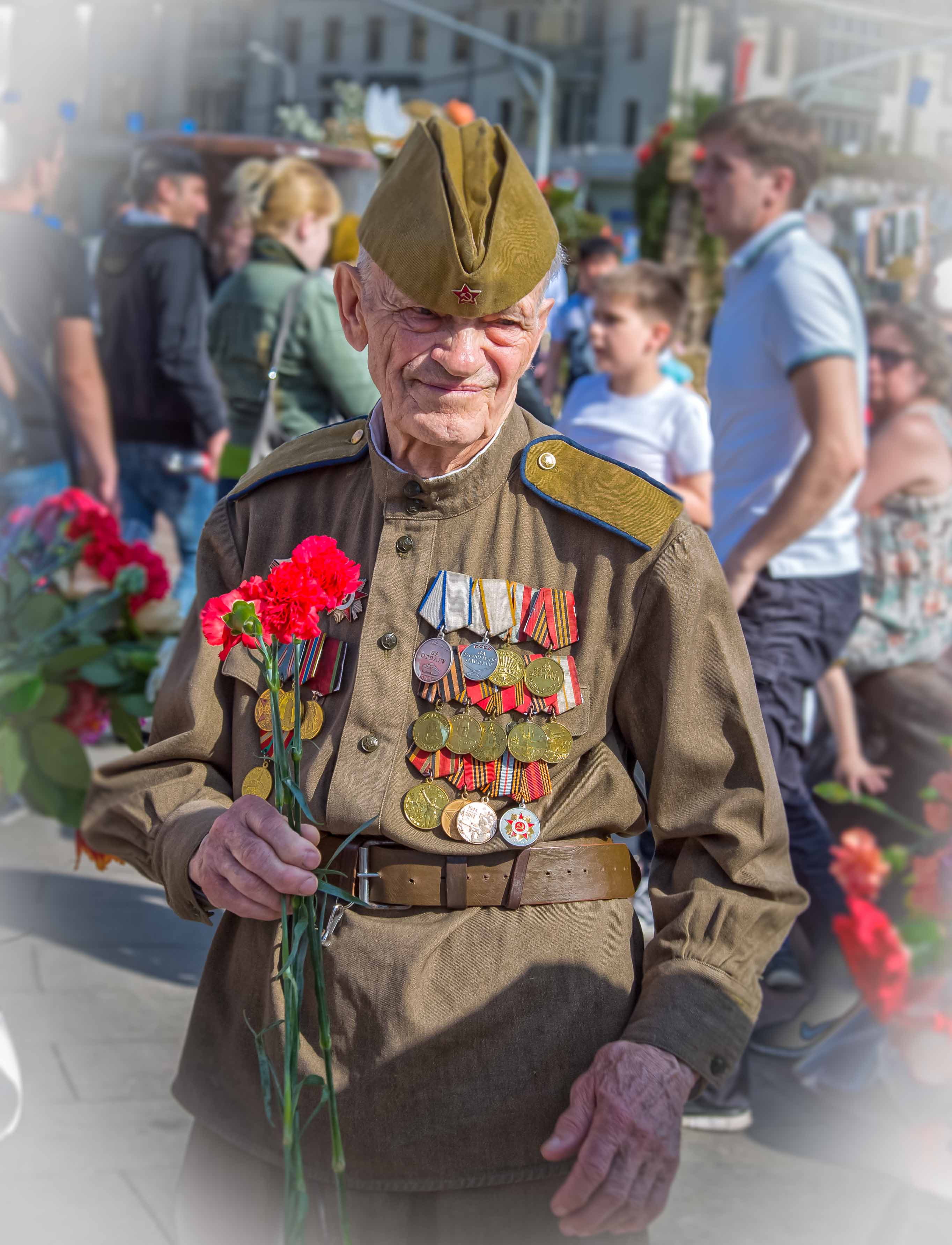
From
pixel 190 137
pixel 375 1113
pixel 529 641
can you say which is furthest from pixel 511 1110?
pixel 190 137

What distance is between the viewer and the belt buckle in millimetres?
1538

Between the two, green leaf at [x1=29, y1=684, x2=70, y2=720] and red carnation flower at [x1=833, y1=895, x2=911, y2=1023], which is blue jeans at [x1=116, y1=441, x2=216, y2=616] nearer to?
green leaf at [x1=29, y1=684, x2=70, y2=720]

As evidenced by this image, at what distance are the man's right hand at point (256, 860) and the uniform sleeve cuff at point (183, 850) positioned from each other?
0.04m

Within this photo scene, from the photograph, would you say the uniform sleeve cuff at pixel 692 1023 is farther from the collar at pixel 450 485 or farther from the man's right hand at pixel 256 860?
the collar at pixel 450 485

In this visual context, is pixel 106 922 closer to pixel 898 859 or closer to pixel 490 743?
pixel 898 859

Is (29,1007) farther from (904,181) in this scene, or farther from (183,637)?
(904,181)

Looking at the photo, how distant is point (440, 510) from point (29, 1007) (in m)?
2.51

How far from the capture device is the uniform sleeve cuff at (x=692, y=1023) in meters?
1.51

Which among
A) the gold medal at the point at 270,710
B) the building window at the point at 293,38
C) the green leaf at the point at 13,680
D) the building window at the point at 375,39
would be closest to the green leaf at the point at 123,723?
the green leaf at the point at 13,680

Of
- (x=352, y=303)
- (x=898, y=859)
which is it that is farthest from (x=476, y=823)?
(x=898, y=859)

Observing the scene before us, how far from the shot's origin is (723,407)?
11.6 ft

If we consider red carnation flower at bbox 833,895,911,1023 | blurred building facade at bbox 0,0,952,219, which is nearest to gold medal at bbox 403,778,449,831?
red carnation flower at bbox 833,895,911,1023

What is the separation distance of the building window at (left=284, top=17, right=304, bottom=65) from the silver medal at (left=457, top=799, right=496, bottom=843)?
7.72 meters

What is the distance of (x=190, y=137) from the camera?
30.0 ft
